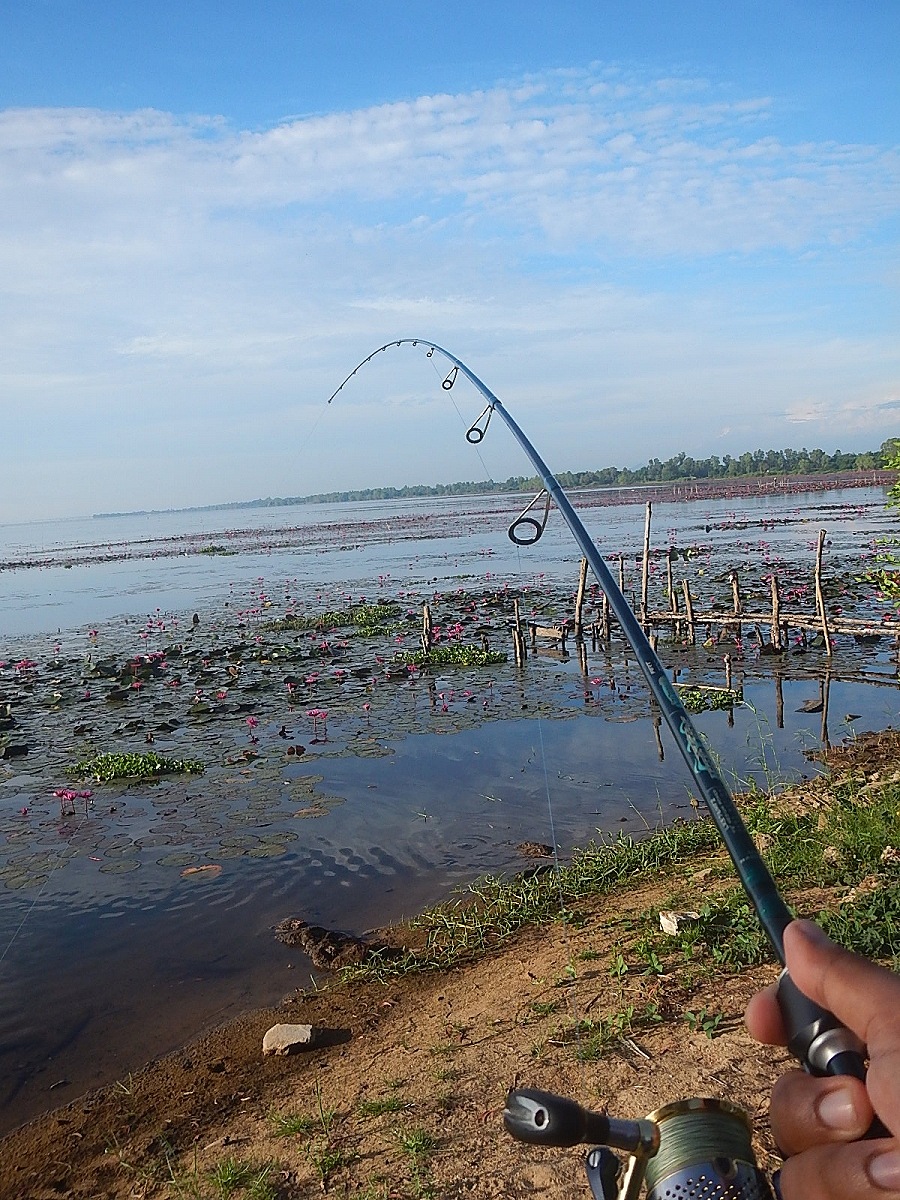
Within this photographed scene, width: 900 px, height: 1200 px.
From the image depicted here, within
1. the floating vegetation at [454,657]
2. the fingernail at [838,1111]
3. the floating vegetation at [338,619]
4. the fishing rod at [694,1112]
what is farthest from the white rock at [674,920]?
the floating vegetation at [338,619]

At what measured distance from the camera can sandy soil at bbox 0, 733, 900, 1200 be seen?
3.65 metres

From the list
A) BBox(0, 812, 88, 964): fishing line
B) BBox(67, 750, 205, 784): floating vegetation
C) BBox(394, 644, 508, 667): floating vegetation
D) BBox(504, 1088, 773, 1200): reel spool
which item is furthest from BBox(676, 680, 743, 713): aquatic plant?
BBox(504, 1088, 773, 1200): reel spool

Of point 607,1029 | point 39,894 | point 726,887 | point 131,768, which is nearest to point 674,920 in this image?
point 726,887

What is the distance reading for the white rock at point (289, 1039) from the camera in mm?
5160

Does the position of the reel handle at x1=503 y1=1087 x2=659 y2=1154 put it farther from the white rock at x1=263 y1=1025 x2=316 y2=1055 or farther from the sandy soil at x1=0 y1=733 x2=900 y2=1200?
the white rock at x1=263 y1=1025 x2=316 y2=1055

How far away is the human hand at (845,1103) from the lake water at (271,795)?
5203 millimetres

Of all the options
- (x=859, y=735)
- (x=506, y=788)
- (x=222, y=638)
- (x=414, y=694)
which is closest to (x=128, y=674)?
(x=222, y=638)

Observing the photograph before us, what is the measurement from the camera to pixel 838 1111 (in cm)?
125

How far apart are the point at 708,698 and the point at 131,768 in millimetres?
7937

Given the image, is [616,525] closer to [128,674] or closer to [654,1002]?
[128,674]

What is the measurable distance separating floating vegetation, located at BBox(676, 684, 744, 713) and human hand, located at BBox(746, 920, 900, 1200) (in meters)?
11.3

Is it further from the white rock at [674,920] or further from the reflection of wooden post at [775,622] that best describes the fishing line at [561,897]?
the reflection of wooden post at [775,622]

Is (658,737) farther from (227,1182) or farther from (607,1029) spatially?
(227,1182)

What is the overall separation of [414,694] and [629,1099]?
Result: 10987mm
